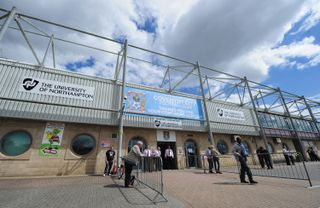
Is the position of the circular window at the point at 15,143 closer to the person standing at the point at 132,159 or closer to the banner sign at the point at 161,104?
the banner sign at the point at 161,104

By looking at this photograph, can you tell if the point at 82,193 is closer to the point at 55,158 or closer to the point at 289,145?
the point at 55,158

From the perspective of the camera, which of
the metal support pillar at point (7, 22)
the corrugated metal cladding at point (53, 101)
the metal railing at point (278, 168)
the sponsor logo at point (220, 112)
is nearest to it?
the metal railing at point (278, 168)

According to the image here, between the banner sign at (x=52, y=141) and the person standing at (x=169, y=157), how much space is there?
23.8 feet

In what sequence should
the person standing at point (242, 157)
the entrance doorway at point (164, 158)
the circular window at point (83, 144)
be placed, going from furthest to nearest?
the entrance doorway at point (164, 158), the circular window at point (83, 144), the person standing at point (242, 157)

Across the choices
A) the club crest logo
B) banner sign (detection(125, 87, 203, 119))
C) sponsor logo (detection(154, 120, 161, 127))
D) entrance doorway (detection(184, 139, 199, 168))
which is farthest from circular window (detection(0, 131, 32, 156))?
entrance doorway (detection(184, 139, 199, 168))

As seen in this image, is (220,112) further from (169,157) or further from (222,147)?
(169,157)

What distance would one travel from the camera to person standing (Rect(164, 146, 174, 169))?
1205cm

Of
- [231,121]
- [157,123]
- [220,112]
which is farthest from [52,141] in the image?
[231,121]

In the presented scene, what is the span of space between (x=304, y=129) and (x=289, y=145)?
5.07 meters

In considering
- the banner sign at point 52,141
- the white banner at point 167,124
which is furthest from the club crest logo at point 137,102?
the banner sign at point 52,141

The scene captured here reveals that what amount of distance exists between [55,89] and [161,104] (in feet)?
25.5

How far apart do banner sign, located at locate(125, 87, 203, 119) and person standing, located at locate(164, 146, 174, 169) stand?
9.68ft

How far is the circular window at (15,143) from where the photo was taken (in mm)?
8828

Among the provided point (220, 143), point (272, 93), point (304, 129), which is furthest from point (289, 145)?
point (220, 143)
